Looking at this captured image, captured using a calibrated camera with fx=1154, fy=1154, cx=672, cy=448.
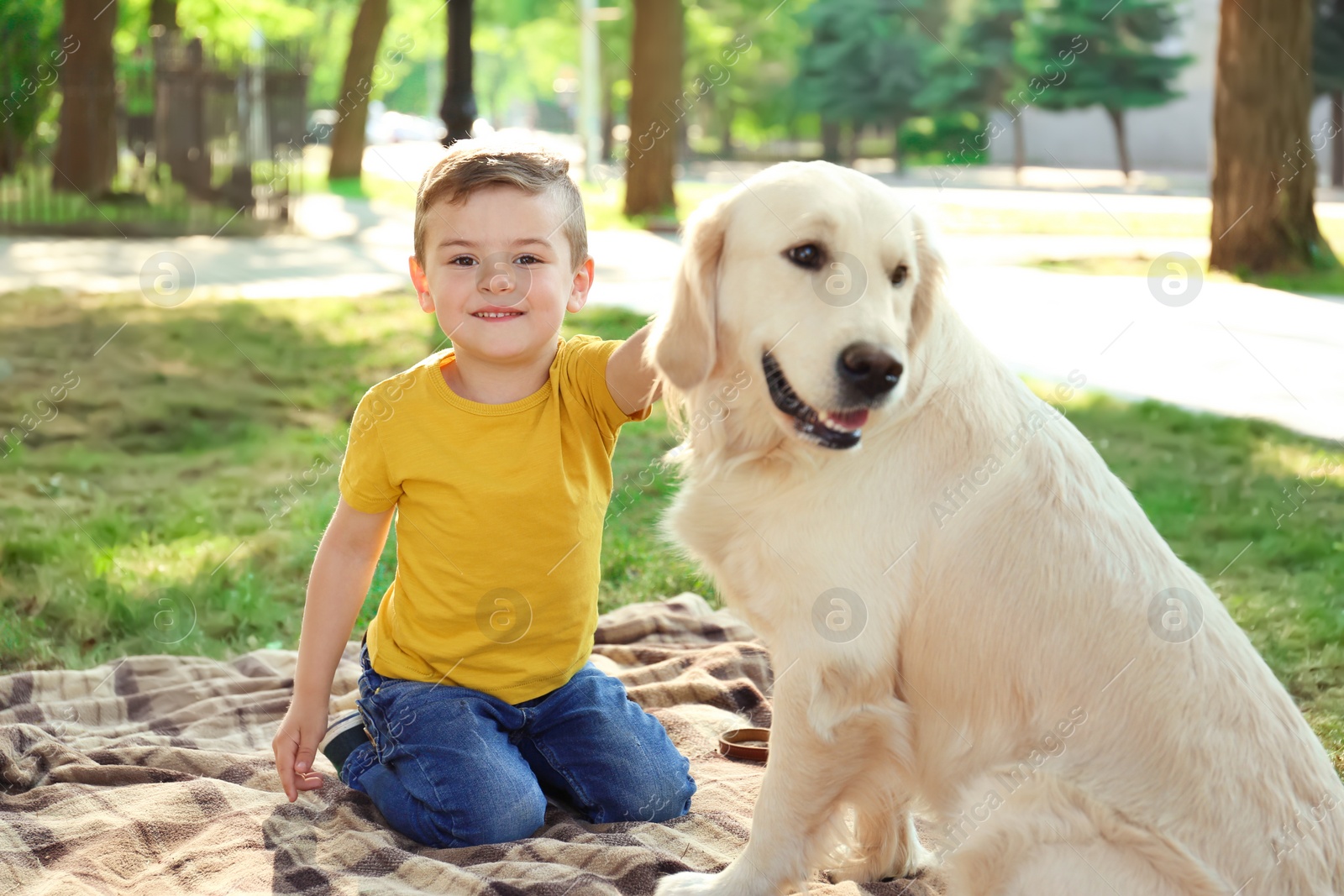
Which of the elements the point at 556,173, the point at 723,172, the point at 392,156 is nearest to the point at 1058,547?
the point at 556,173

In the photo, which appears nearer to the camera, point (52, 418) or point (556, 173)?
point (556, 173)

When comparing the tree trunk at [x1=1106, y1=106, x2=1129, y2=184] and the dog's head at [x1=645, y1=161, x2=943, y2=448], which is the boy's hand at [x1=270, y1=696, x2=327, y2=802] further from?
the tree trunk at [x1=1106, y1=106, x2=1129, y2=184]

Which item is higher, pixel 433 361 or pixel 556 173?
pixel 556 173

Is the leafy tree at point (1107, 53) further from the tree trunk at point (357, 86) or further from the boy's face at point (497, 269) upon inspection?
the boy's face at point (497, 269)

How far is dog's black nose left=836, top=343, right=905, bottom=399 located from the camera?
2.38m

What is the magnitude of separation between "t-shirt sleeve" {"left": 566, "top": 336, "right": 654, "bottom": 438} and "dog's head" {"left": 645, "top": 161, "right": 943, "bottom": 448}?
0.39 meters

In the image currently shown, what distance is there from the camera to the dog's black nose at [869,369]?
7.82ft

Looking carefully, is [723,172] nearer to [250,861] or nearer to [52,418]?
[52,418]

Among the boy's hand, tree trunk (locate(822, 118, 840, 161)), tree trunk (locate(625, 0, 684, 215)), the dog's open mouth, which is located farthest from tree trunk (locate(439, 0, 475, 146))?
tree trunk (locate(822, 118, 840, 161))

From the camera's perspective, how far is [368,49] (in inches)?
Result: 1011

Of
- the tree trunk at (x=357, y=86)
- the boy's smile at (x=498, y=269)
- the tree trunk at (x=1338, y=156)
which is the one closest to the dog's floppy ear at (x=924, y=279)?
the boy's smile at (x=498, y=269)

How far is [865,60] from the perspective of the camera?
132ft

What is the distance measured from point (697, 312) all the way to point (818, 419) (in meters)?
0.40

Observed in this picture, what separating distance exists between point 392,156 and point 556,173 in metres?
48.6
